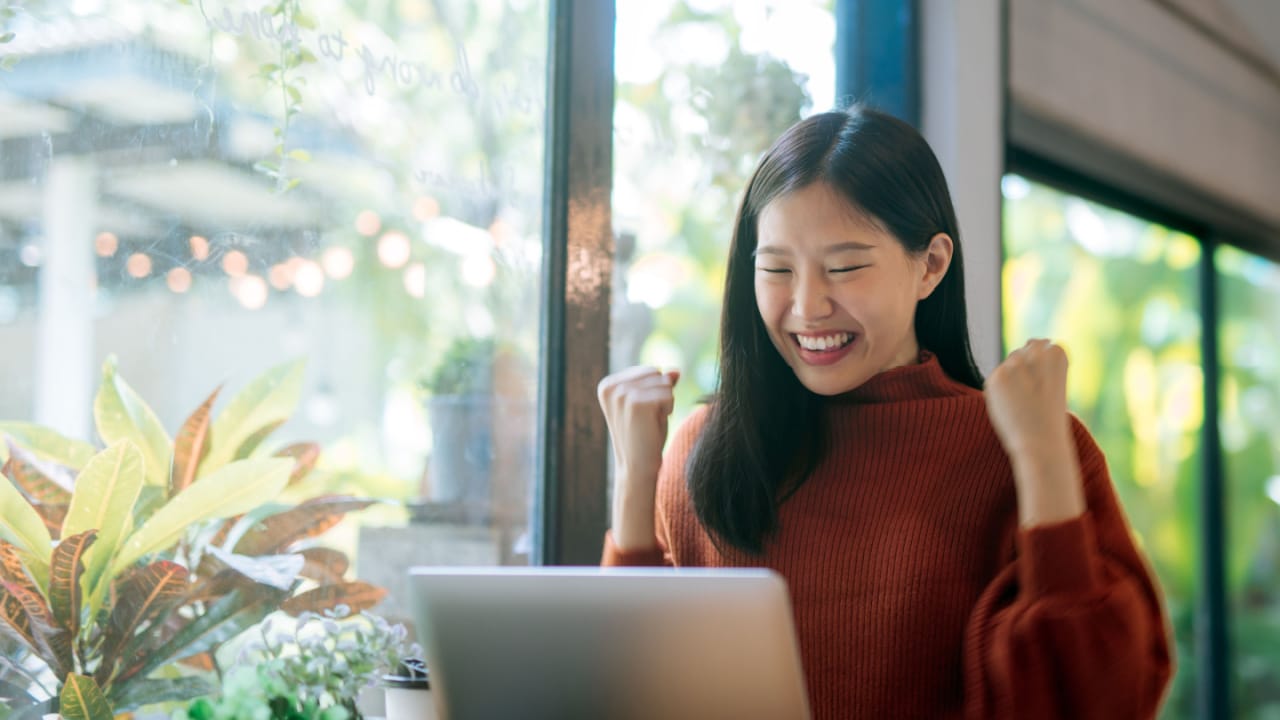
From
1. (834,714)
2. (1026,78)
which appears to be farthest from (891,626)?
(1026,78)

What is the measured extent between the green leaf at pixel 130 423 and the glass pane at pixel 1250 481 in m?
3.91

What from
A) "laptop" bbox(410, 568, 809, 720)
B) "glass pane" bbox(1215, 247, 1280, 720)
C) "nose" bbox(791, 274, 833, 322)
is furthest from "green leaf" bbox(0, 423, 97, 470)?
"glass pane" bbox(1215, 247, 1280, 720)

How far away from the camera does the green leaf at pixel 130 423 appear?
1376 mm

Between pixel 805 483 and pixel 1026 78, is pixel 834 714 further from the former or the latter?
pixel 1026 78

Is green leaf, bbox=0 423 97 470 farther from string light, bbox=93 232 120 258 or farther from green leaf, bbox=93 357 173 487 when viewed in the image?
string light, bbox=93 232 120 258

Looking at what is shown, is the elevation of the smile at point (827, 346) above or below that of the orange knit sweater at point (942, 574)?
above

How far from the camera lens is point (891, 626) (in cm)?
136

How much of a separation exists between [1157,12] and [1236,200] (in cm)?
80

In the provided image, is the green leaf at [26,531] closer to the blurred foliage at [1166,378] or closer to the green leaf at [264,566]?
the green leaf at [264,566]

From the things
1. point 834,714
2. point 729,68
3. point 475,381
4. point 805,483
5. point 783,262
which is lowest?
point 834,714

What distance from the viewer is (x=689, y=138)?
233cm

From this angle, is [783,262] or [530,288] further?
[530,288]

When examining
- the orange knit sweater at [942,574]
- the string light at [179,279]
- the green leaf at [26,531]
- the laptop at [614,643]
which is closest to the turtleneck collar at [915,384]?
the orange knit sweater at [942,574]

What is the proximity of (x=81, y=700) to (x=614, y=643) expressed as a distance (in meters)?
0.62
